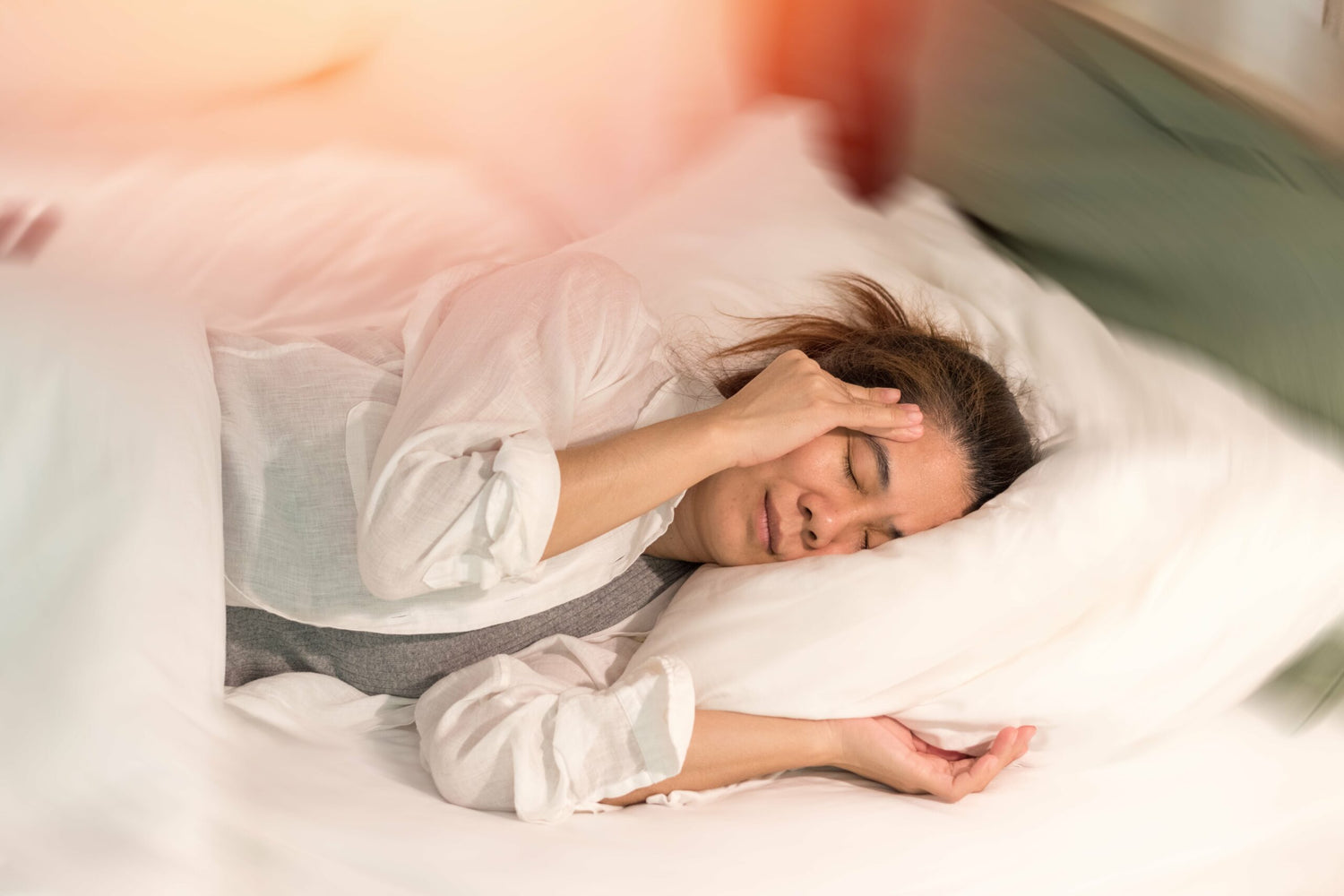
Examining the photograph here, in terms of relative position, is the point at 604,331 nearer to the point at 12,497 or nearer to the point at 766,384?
the point at 766,384

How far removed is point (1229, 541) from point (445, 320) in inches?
24.9

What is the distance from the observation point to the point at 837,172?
135 cm

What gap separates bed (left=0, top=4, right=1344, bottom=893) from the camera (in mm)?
680

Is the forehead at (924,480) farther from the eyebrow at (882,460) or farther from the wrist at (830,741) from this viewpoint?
the wrist at (830,741)

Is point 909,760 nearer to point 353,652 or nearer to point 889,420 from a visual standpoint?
point 889,420

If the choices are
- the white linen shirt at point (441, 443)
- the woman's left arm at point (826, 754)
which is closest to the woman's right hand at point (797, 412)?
the white linen shirt at point (441, 443)

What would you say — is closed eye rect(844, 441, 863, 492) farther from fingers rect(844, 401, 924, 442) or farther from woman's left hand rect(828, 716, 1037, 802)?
woman's left hand rect(828, 716, 1037, 802)

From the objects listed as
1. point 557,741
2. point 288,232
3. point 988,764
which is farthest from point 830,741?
point 288,232

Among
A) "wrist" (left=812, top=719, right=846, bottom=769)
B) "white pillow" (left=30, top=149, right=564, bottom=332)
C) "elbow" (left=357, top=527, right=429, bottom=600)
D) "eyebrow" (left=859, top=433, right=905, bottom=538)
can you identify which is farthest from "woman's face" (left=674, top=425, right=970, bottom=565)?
"white pillow" (left=30, top=149, right=564, bottom=332)

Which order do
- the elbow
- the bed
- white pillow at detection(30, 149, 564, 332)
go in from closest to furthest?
the bed → the elbow → white pillow at detection(30, 149, 564, 332)

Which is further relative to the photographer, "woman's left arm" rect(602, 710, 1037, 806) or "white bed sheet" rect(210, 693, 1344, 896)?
"woman's left arm" rect(602, 710, 1037, 806)

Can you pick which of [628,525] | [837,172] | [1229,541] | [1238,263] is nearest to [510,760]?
[628,525]

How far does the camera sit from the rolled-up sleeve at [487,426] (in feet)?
2.53

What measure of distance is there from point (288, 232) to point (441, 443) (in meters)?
0.61
